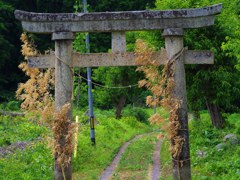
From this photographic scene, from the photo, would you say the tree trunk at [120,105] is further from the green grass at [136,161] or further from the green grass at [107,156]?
the green grass at [136,161]

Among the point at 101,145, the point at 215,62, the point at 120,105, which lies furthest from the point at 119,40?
the point at 120,105

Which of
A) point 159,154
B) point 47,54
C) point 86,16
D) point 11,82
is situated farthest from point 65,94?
point 11,82

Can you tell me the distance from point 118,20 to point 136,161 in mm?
8030

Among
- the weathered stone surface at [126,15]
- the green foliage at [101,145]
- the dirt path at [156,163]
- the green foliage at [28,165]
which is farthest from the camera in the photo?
the green foliage at [101,145]

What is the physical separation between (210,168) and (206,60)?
14.4 ft

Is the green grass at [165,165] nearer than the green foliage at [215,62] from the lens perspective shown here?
Yes

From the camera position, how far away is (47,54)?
409 inches

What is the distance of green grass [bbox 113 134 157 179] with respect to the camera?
46.1ft

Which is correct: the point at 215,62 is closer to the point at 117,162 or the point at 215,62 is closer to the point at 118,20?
the point at 117,162

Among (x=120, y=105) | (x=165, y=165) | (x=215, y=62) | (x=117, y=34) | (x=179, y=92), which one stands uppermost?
(x=117, y=34)

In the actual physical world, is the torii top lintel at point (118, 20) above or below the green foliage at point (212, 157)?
above

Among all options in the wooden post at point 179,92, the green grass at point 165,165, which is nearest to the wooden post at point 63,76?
the wooden post at point 179,92

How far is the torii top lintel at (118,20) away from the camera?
983 cm

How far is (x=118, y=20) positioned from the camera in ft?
32.6
